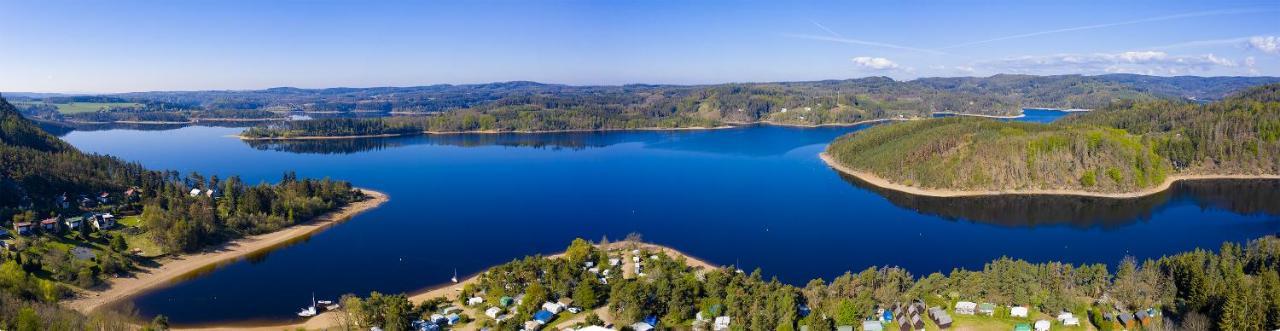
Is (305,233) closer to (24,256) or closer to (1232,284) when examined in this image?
(24,256)

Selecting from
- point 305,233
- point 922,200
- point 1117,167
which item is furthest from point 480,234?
point 1117,167

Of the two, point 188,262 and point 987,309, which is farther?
point 188,262

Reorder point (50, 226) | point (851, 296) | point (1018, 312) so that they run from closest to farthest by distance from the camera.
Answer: point (1018, 312)
point (851, 296)
point (50, 226)

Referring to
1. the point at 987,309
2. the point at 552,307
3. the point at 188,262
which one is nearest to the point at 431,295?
the point at 552,307

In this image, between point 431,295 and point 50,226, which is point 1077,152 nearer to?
point 431,295

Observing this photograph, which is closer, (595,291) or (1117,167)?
(595,291)

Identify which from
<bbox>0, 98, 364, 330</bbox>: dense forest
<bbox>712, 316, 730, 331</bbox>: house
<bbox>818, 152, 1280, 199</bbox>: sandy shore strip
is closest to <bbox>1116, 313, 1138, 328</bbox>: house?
<bbox>712, 316, 730, 331</bbox>: house
